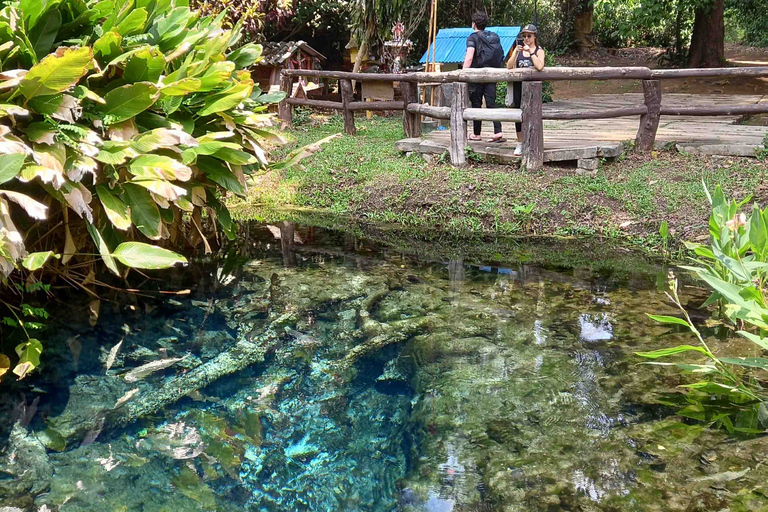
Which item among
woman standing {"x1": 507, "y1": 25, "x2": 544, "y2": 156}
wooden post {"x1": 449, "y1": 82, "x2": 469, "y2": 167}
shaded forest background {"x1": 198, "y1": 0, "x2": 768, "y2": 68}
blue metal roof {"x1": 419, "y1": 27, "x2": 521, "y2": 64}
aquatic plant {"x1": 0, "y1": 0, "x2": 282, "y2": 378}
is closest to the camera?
aquatic plant {"x1": 0, "y1": 0, "x2": 282, "y2": 378}

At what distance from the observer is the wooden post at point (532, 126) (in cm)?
784

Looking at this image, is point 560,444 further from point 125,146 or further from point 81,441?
point 125,146

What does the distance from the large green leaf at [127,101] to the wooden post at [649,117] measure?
628 centimetres

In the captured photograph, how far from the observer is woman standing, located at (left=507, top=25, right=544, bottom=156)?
303 inches

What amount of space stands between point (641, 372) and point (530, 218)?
3.38 metres

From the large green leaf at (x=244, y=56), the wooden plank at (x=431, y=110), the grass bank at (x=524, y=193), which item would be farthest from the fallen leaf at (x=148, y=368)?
the wooden plank at (x=431, y=110)

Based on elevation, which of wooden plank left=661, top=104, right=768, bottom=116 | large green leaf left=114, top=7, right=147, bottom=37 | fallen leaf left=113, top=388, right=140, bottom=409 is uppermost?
large green leaf left=114, top=7, right=147, bottom=37

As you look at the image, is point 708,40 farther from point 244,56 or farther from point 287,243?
point 244,56

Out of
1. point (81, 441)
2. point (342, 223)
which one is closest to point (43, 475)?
point (81, 441)

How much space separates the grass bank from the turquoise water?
1.55 m

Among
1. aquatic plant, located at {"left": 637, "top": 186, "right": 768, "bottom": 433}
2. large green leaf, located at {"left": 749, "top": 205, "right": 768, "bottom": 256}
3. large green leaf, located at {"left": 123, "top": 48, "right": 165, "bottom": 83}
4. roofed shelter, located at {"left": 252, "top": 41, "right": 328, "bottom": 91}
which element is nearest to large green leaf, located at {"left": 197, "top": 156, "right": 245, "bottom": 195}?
large green leaf, located at {"left": 123, "top": 48, "right": 165, "bottom": 83}

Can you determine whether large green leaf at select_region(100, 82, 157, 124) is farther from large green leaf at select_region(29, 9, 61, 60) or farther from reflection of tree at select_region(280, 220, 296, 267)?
reflection of tree at select_region(280, 220, 296, 267)

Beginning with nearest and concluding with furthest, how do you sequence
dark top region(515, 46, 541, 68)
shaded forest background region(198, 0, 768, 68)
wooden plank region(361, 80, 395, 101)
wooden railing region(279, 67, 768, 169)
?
wooden railing region(279, 67, 768, 169) < dark top region(515, 46, 541, 68) < wooden plank region(361, 80, 395, 101) < shaded forest background region(198, 0, 768, 68)

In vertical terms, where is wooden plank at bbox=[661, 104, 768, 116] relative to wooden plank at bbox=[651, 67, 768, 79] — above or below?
below
